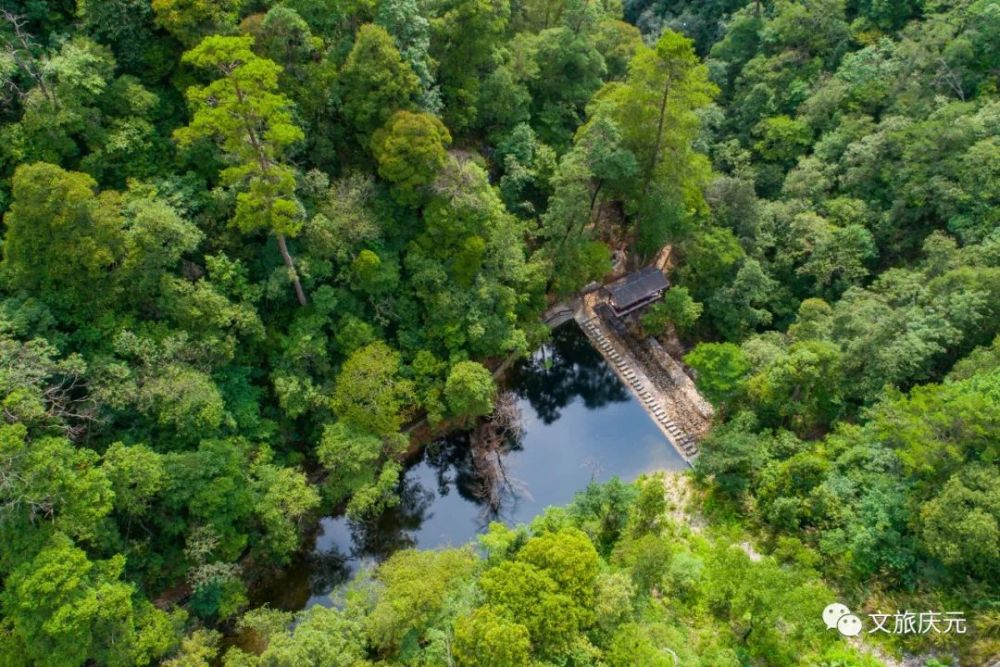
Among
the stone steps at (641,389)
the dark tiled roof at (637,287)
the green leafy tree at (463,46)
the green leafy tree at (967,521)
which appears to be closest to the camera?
the green leafy tree at (967,521)

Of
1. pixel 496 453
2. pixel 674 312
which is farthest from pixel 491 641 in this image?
pixel 674 312

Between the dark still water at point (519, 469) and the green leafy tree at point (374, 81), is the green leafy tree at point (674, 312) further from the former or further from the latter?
the green leafy tree at point (374, 81)

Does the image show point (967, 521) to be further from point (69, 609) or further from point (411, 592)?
point (69, 609)

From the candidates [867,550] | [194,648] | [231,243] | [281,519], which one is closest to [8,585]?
[194,648]

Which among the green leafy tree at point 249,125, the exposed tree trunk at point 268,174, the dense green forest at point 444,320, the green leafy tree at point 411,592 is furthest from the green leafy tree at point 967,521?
the exposed tree trunk at point 268,174

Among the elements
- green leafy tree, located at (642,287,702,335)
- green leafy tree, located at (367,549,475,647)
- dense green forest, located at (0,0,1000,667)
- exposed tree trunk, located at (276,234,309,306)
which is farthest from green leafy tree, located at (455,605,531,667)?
green leafy tree, located at (642,287,702,335)

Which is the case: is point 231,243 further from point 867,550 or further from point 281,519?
point 867,550
